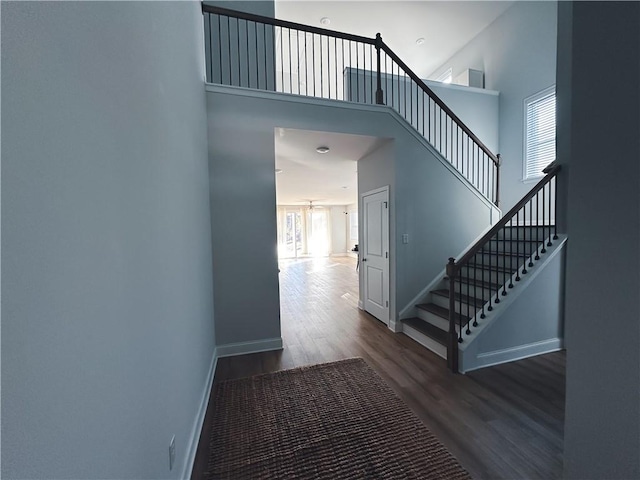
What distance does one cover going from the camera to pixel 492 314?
8.95 ft

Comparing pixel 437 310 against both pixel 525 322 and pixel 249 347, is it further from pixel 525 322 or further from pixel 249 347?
pixel 249 347

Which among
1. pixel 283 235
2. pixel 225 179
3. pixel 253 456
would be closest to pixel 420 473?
pixel 253 456

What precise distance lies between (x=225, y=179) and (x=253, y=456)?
2460 millimetres

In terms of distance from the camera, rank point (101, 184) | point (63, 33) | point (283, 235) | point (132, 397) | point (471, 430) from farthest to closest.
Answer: point (283, 235), point (471, 430), point (132, 397), point (101, 184), point (63, 33)

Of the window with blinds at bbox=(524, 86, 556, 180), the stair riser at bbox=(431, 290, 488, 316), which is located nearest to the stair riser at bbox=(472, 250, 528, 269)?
the stair riser at bbox=(431, 290, 488, 316)

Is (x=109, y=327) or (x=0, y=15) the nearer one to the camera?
(x=0, y=15)

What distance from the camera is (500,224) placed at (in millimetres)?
2904

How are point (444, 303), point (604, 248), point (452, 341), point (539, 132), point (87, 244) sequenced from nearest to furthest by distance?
point (87, 244) → point (604, 248) → point (452, 341) → point (444, 303) → point (539, 132)

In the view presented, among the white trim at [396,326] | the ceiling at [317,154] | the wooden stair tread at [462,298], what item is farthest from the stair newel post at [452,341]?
the ceiling at [317,154]

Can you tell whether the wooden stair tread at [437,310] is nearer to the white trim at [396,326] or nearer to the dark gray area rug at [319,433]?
the white trim at [396,326]

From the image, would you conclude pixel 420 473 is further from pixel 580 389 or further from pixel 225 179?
pixel 225 179

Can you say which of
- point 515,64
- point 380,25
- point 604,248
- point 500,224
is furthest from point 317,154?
point 515,64

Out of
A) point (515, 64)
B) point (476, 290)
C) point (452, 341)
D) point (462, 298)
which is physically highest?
point (515, 64)

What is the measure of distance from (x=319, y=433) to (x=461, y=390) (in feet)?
4.29
